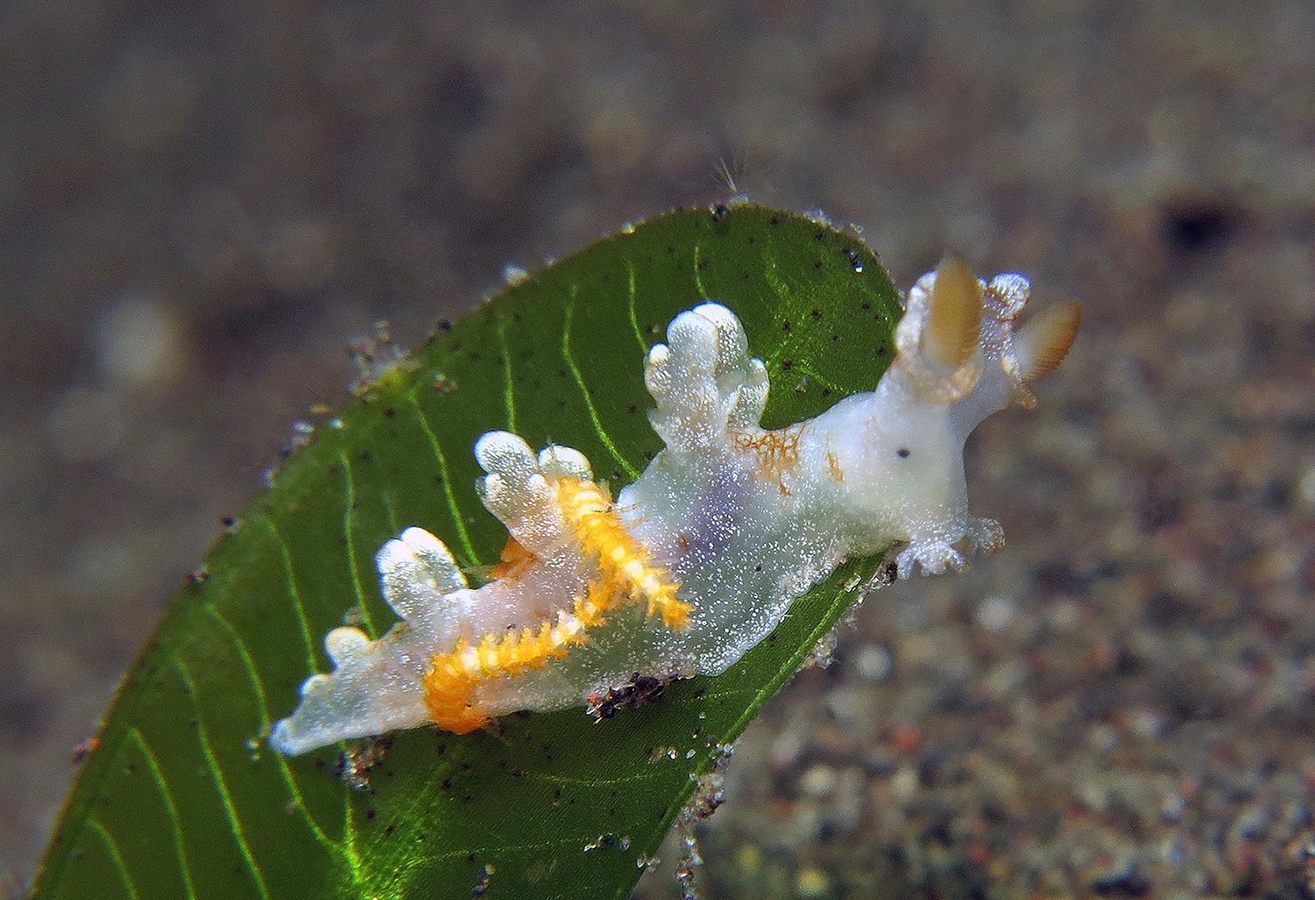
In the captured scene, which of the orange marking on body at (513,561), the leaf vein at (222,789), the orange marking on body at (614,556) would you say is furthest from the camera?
the leaf vein at (222,789)

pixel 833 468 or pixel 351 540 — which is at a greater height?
pixel 351 540

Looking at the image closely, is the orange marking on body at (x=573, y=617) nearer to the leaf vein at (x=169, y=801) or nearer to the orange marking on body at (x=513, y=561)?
the orange marking on body at (x=513, y=561)

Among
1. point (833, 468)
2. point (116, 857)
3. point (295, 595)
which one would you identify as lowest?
point (116, 857)

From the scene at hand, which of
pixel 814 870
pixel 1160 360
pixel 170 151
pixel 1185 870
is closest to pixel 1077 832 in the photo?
pixel 1185 870

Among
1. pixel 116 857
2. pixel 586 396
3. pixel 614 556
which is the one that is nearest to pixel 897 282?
pixel 586 396

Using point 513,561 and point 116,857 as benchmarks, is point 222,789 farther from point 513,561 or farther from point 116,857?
point 513,561

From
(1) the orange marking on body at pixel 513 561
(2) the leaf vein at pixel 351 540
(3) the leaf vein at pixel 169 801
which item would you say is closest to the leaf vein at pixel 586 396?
(1) the orange marking on body at pixel 513 561
